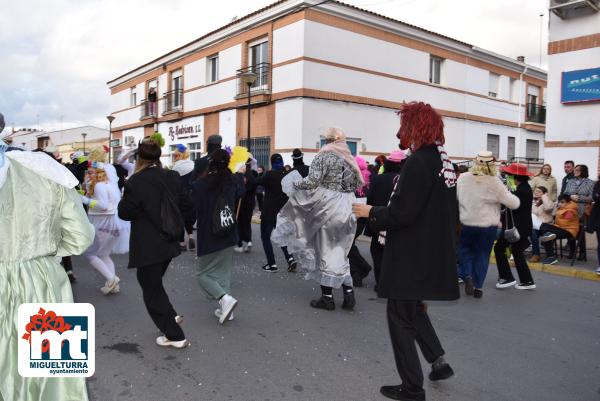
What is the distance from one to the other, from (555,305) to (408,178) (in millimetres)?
4123

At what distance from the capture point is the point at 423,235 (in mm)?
3201

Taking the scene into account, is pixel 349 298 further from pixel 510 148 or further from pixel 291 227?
pixel 510 148

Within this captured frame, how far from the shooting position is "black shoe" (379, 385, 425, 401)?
328cm

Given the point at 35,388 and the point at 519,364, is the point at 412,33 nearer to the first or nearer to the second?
the point at 519,364

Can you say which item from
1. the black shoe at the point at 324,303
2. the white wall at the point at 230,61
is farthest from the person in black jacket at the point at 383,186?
the white wall at the point at 230,61

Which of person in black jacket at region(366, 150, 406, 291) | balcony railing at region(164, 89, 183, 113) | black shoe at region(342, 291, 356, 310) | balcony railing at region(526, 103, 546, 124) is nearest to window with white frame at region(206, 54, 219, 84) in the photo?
balcony railing at region(164, 89, 183, 113)

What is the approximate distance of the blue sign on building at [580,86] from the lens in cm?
1130

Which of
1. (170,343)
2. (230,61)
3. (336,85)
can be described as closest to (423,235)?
(170,343)

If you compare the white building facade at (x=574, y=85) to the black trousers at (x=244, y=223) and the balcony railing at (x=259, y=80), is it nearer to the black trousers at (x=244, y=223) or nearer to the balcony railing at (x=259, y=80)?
the black trousers at (x=244, y=223)

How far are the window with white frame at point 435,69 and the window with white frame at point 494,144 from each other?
4.26m

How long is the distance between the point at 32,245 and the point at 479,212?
5259 mm

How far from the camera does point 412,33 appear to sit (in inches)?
785

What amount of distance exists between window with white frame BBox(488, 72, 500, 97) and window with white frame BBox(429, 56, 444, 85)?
3.57 meters

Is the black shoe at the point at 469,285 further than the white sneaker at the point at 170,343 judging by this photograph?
Yes
